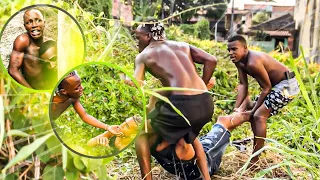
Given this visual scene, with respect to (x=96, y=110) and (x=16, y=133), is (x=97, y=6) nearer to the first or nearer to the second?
(x=96, y=110)

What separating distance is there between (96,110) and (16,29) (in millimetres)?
323

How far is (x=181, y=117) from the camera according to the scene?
1.50 meters

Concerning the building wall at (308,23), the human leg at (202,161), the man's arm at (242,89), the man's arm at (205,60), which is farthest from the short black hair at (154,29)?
the building wall at (308,23)

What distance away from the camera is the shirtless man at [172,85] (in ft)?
4.91

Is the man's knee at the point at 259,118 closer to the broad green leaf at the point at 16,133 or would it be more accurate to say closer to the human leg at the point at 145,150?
the human leg at the point at 145,150

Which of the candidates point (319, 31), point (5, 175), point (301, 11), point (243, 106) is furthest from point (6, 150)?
point (319, 31)

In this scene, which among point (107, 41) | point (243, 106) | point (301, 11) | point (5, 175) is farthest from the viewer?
point (301, 11)

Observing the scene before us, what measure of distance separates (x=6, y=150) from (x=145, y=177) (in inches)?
25.0

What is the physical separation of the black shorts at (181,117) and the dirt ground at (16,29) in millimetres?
437

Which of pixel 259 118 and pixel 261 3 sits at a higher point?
pixel 261 3

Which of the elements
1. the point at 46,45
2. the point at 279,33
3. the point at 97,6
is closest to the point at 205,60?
the point at 97,6

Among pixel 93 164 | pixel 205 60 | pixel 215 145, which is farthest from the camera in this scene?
pixel 215 145

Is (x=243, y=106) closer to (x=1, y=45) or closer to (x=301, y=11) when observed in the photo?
(x=1, y=45)

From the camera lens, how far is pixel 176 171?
1.74m
